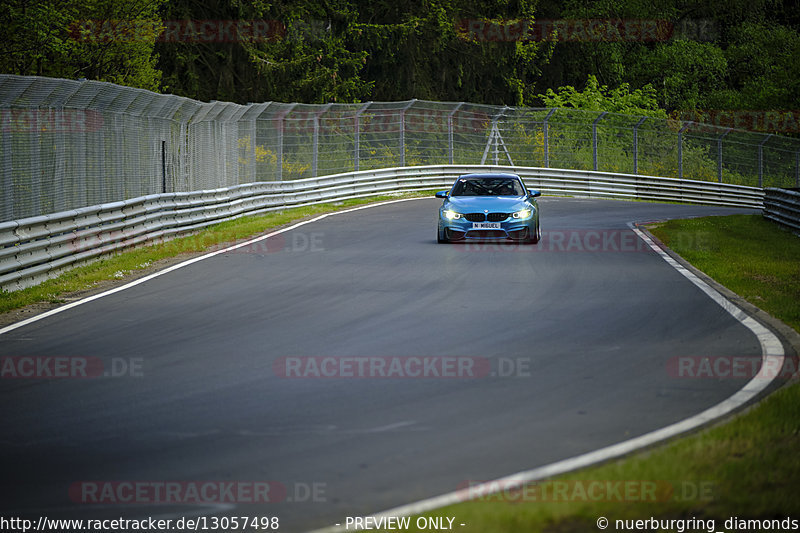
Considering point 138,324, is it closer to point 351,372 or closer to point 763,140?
point 351,372

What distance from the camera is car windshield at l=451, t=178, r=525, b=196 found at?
21.3 m

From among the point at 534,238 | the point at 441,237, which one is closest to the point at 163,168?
the point at 441,237

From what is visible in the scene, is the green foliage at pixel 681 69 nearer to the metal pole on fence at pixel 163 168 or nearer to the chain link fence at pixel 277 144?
the chain link fence at pixel 277 144

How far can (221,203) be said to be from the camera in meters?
24.5

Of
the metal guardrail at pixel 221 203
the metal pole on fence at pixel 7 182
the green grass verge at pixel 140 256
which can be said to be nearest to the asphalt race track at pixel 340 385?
the green grass verge at pixel 140 256

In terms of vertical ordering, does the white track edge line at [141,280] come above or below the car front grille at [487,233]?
below

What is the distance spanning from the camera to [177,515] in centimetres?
579

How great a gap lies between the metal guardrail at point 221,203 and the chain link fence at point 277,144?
448 millimetres

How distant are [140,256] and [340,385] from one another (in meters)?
10.3

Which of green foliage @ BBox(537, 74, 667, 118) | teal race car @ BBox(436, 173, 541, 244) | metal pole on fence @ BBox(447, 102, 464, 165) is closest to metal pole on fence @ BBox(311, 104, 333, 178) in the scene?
metal pole on fence @ BBox(447, 102, 464, 165)

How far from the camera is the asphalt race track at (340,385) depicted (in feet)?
20.9

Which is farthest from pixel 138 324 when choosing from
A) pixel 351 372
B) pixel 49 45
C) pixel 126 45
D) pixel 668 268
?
pixel 126 45

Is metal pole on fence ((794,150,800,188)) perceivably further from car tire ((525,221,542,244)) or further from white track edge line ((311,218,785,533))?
white track edge line ((311,218,785,533))

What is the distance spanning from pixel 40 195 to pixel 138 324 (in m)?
5.27
